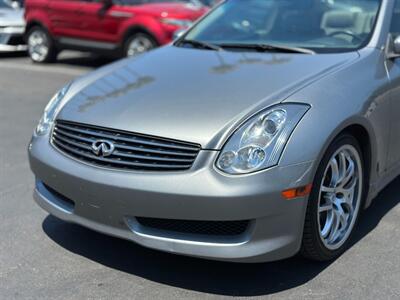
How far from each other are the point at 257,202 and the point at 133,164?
0.67 metres

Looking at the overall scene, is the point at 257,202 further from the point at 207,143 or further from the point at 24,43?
the point at 24,43

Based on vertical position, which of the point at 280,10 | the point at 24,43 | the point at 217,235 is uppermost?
the point at 280,10

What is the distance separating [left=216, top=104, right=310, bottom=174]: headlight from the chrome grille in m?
0.18

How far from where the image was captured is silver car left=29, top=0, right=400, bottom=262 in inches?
115

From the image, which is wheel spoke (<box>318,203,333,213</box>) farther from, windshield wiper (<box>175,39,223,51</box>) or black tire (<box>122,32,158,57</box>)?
black tire (<box>122,32,158,57</box>)

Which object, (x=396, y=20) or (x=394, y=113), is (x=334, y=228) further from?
(x=396, y=20)

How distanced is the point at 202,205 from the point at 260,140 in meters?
0.43

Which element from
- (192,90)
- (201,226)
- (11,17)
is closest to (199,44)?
(192,90)

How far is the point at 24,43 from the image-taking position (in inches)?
470

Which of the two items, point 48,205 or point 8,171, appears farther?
point 8,171

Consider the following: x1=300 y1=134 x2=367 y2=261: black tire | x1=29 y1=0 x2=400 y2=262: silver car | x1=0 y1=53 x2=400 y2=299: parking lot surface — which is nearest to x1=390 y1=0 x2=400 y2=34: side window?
x1=29 y1=0 x2=400 y2=262: silver car

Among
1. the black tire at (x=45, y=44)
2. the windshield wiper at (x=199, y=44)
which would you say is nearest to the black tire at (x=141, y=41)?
the black tire at (x=45, y=44)

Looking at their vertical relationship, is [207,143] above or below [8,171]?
above

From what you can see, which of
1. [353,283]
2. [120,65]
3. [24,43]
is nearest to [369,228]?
[353,283]
